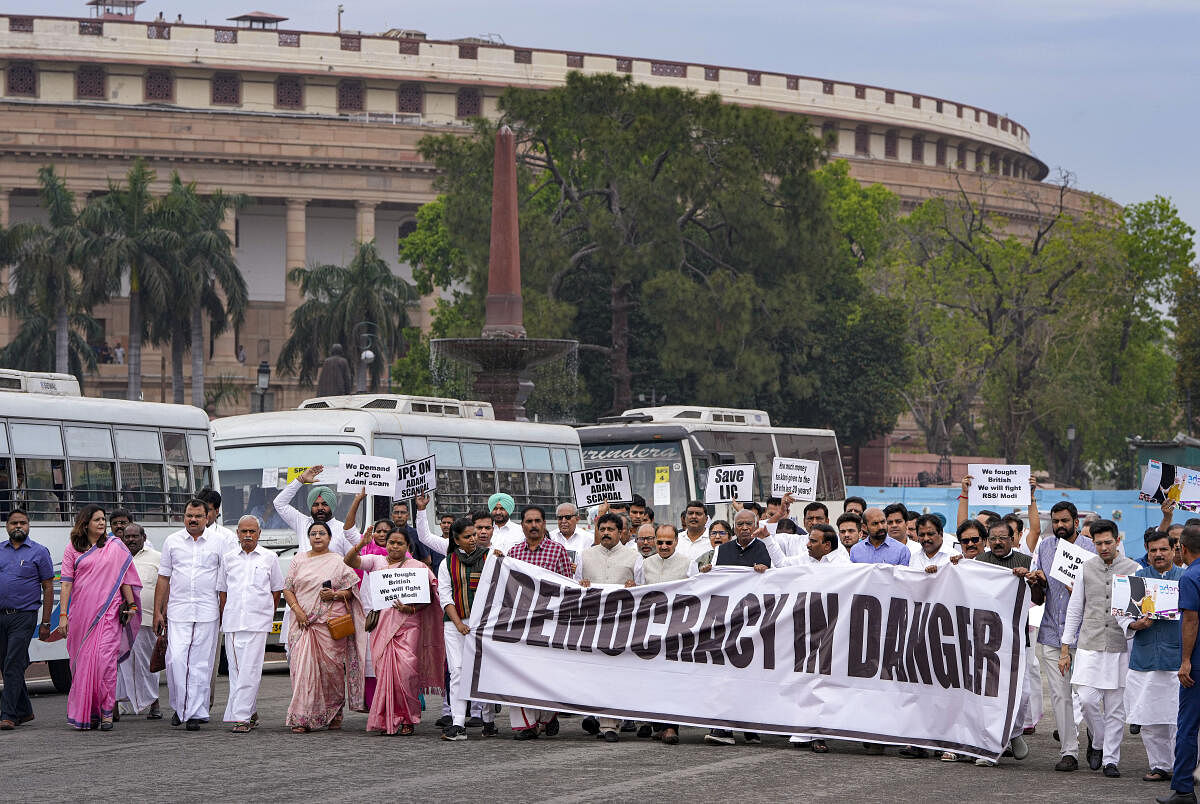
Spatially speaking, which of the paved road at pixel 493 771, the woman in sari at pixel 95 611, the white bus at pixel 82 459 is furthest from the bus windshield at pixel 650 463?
the paved road at pixel 493 771

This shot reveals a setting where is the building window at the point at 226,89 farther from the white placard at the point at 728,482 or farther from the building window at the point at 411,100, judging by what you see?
the white placard at the point at 728,482

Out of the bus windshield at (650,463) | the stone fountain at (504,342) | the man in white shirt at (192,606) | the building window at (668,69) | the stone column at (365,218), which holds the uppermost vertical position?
the building window at (668,69)

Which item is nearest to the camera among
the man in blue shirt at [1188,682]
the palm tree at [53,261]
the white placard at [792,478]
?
the man in blue shirt at [1188,682]

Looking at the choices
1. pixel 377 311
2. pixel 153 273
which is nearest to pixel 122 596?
pixel 153 273

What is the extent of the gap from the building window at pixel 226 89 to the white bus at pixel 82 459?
230ft

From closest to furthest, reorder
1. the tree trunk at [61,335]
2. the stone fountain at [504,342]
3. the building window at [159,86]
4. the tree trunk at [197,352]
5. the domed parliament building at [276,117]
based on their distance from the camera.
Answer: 1. the stone fountain at [504,342]
2. the tree trunk at [61,335]
3. the tree trunk at [197,352]
4. the domed parliament building at [276,117]
5. the building window at [159,86]

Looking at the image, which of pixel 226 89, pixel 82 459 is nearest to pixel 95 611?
pixel 82 459

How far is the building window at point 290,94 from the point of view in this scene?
89812 mm

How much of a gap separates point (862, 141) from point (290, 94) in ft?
98.5

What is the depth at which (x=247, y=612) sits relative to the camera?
575 inches

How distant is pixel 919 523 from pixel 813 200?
41.1 meters

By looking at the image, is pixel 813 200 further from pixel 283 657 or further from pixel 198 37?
pixel 198 37

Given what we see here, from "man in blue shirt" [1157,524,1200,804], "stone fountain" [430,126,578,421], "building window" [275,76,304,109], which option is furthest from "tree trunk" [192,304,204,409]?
"man in blue shirt" [1157,524,1200,804]

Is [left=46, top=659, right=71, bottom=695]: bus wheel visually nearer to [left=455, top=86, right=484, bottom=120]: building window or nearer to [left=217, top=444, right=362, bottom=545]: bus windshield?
[left=217, top=444, right=362, bottom=545]: bus windshield
